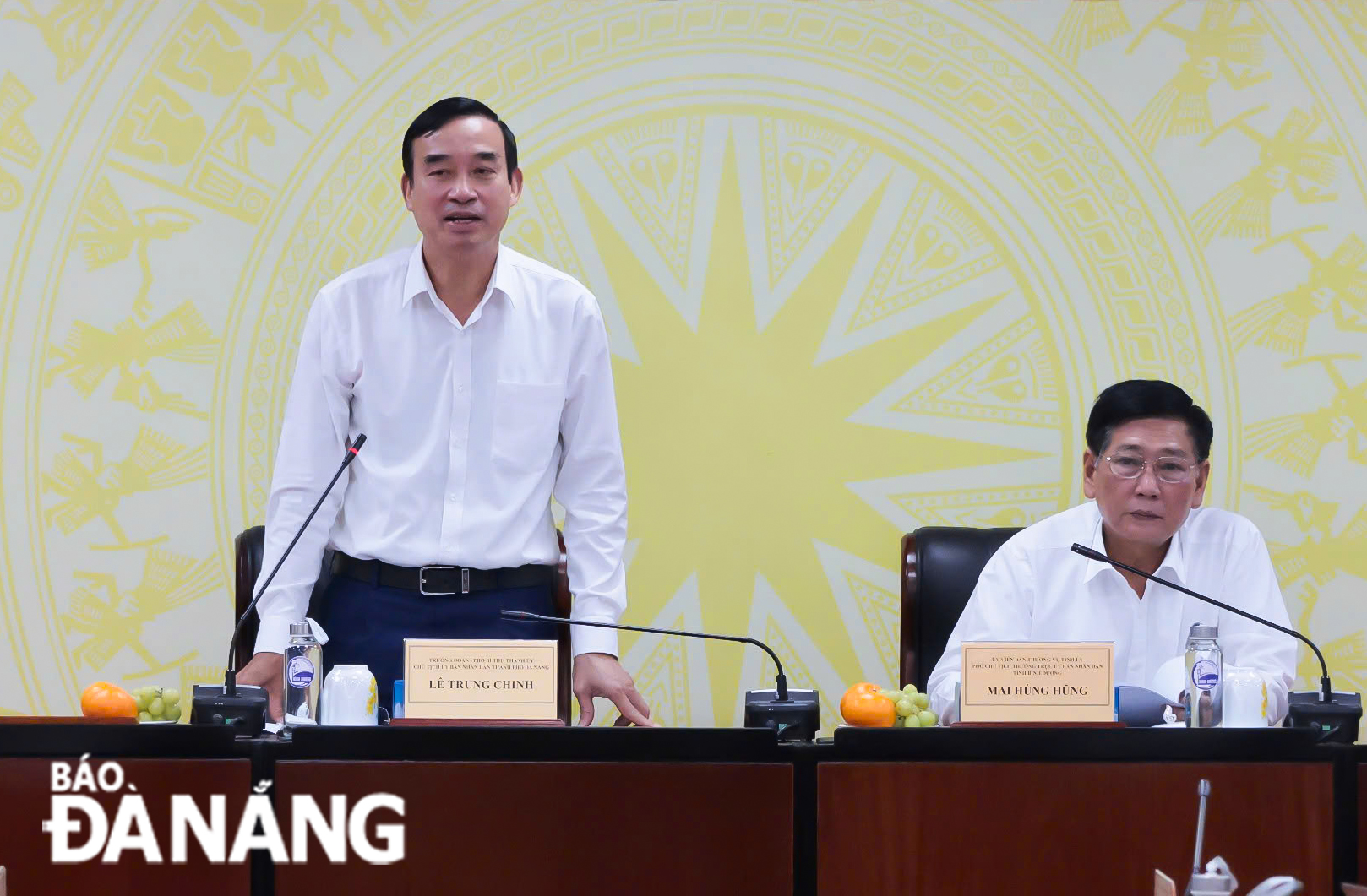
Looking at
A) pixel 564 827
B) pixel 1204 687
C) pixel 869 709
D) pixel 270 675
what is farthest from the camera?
pixel 270 675

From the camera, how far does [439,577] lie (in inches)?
95.6

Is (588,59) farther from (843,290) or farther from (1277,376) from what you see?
(1277,376)

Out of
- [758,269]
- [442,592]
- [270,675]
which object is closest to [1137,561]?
[758,269]

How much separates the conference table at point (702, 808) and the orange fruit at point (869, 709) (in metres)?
0.06

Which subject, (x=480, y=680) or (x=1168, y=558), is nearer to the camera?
(x=480, y=680)

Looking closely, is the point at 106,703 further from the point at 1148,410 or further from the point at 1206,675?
the point at 1148,410

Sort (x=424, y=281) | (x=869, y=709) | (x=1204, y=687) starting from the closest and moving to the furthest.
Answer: (x=869, y=709)
(x=1204, y=687)
(x=424, y=281)

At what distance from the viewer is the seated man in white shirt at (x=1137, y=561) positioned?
237 centimetres

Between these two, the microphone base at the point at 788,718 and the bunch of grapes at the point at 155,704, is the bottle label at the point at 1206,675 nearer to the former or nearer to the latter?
the microphone base at the point at 788,718

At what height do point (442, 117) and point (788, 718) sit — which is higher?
point (442, 117)

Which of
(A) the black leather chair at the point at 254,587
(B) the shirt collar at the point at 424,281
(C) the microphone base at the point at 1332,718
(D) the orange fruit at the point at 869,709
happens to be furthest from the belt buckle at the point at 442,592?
(C) the microphone base at the point at 1332,718

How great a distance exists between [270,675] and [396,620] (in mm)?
273

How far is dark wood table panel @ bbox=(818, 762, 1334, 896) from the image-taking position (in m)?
1.67

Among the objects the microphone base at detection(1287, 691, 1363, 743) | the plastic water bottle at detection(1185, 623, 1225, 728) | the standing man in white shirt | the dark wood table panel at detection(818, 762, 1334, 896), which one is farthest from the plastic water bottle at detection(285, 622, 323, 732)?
the microphone base at detection(1287, 691, 1363, 743)
